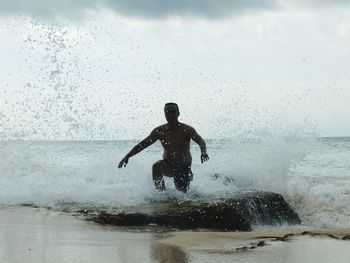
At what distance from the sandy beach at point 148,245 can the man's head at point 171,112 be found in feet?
9.44

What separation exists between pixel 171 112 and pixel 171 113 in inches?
0.7

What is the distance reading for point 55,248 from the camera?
147 inches

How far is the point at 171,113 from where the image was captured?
7.64m

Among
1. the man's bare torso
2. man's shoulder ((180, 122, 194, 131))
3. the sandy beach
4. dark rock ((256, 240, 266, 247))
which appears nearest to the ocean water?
the man's bare torso

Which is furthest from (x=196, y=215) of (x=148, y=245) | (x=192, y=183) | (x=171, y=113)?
(x=192, y=183)

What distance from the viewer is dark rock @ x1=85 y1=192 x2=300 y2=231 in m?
5.51

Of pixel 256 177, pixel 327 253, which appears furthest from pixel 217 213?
pixel 256 177

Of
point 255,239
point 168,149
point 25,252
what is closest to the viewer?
point 25,252

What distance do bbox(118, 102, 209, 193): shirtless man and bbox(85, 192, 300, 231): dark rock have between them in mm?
1107

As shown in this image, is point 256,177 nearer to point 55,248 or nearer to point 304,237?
point 304,237

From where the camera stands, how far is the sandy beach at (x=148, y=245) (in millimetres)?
3441

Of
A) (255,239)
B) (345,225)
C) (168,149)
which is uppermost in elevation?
(168,149)

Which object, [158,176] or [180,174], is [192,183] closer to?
[180,174]

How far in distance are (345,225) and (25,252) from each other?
5058 millimetres
